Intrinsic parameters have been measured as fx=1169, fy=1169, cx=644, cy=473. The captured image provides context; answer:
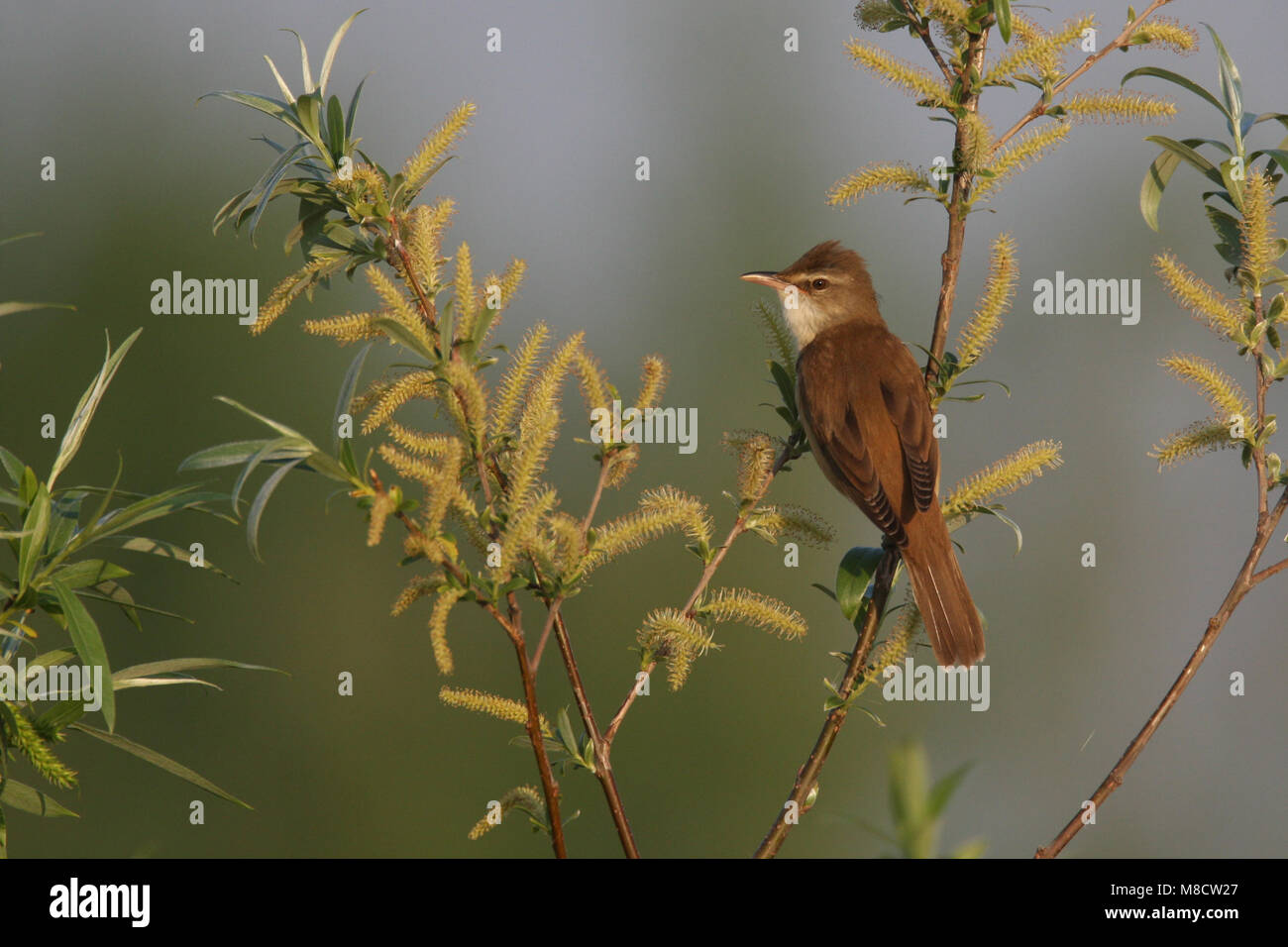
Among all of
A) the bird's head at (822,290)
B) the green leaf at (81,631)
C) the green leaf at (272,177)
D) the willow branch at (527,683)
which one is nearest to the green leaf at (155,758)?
the green leaf at (81,631)

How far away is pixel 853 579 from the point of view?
2629 millimetres

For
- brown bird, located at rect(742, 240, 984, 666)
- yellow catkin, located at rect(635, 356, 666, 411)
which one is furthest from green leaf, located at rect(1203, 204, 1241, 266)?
yellow catkin, located at rect(635, 356, 666, 411)

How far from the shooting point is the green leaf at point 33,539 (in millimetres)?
1782

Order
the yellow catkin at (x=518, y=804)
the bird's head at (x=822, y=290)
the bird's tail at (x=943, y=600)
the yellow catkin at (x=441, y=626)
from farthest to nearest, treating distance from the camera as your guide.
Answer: the bird's head at (x=822, y=290), the bird's tail at (x=943, y=600), the yellow catkin at (x=518, y=804), the yellow catkin at (x=441, y=626)

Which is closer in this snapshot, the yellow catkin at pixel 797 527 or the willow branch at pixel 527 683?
the willow branch at pixel 527 683

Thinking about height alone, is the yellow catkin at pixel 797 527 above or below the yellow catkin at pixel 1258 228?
below

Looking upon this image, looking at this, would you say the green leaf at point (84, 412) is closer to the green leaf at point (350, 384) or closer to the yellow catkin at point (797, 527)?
the green leaf at point (350, 384)

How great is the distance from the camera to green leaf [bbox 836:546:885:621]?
8.47ft

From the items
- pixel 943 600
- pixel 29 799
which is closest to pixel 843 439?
pixel 943 600

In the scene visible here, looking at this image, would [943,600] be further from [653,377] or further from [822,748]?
[653,377]

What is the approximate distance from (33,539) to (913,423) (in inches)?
121

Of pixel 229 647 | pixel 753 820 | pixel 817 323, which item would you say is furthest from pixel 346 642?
pixel 817 323

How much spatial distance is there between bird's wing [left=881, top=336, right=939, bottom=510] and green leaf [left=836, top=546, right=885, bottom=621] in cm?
127

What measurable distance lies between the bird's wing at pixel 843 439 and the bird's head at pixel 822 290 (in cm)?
59
